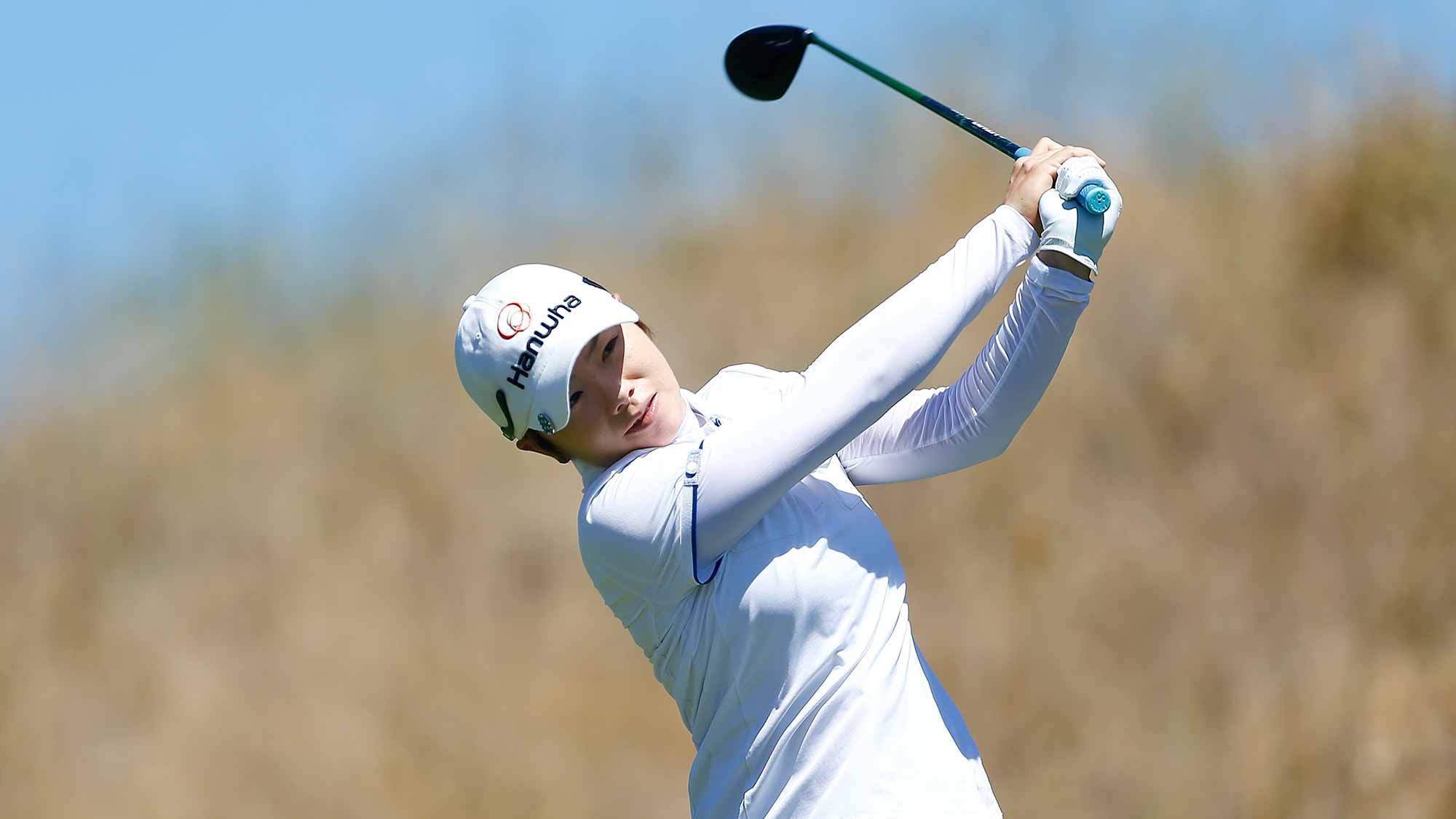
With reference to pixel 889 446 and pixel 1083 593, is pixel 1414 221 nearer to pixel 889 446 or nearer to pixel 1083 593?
pixel 1083 593

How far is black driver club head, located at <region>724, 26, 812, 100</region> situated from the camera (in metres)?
2.85

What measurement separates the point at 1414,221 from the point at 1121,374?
183 cm

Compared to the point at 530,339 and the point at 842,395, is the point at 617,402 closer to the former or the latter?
the point at 530,339

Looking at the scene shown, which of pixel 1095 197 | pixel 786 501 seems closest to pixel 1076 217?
pixel 1095 197

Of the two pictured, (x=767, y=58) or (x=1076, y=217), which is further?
(x=767, y=58)

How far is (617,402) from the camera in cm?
235

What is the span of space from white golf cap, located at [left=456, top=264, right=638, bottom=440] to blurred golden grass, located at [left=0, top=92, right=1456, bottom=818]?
5.85m

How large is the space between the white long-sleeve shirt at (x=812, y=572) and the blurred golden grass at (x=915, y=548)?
5.59m

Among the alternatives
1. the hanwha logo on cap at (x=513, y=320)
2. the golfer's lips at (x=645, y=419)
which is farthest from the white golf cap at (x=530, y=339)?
the golfer's lips at (x=645, y=419)

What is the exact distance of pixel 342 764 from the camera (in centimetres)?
859

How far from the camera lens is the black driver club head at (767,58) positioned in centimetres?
285

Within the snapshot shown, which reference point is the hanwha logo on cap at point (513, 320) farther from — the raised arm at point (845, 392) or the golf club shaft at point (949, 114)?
the golf club shaft at point (949, 114)

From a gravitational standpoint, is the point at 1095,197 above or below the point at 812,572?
above

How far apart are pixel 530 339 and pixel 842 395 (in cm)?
47
